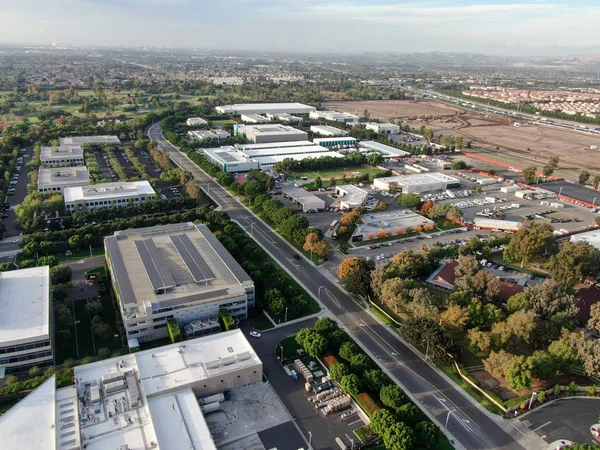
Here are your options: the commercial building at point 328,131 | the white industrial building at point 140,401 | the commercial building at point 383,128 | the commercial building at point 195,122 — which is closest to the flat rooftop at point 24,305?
the white industrial building at point 140,401

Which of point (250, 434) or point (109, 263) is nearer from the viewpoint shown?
point (250, 434)

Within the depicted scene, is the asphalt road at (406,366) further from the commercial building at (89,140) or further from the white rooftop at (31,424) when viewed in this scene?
the commercial building at (89,140)

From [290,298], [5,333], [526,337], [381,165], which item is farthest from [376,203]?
[5,333]

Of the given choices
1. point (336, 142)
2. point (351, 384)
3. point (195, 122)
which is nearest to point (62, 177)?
point (195, 122)

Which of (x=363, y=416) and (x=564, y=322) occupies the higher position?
(x=564, y=322)

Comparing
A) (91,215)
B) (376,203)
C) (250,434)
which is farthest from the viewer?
(376,203)

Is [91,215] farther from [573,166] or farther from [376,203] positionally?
[573,166]
